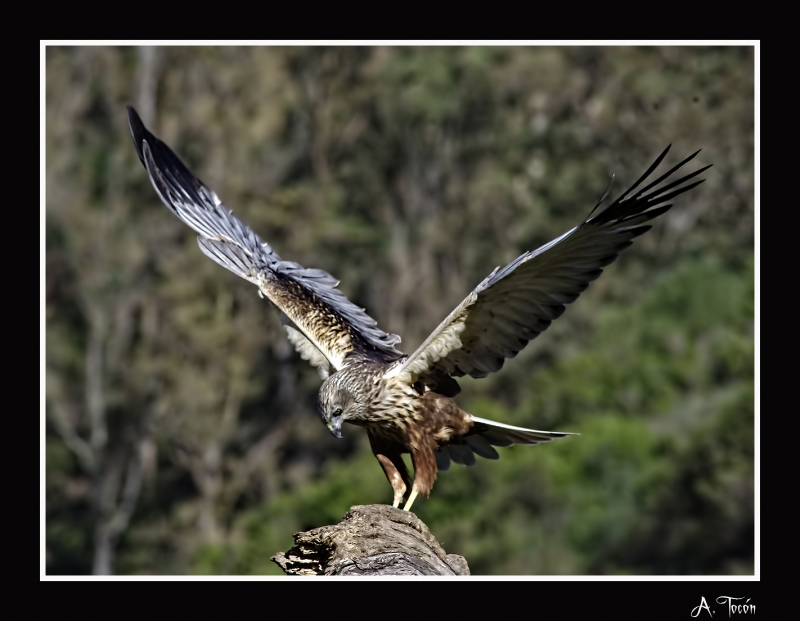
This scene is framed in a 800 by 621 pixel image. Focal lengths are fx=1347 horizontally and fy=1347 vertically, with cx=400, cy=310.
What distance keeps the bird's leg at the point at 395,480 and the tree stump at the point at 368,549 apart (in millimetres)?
638

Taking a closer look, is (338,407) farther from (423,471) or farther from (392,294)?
(392,294)

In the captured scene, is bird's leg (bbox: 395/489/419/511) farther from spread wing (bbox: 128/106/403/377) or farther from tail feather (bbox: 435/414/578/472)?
spread wing (bbox: 128/106/403/377)

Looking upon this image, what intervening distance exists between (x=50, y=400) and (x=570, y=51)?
13810 millimetres

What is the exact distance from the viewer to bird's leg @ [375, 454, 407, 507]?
326 inches

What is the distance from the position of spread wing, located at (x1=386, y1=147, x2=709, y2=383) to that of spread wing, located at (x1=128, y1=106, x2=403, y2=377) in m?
0.95

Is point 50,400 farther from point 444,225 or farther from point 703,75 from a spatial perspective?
point 703,75

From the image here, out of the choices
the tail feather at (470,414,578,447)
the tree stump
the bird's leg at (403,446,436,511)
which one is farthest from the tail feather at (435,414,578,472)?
the tree stump

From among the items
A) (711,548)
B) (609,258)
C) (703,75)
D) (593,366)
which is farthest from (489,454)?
(703,75)

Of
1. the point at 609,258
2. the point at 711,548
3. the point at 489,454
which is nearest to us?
the point at 609,258

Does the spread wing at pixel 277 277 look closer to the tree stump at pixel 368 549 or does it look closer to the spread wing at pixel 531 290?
the spread wing at pixel 531 290

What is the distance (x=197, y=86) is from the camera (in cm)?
2859

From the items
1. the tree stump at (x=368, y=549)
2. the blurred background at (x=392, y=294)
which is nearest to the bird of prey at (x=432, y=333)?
the tree stump at (x=368, y=549)

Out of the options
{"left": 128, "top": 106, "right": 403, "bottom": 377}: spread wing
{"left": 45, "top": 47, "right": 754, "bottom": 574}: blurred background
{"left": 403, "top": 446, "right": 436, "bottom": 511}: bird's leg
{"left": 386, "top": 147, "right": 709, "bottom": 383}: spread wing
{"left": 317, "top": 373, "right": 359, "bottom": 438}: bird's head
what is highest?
{"left": 45, "top": 47, "right": 754, "bottom": 574}: blurred background

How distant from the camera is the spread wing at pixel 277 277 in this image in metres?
9.25
